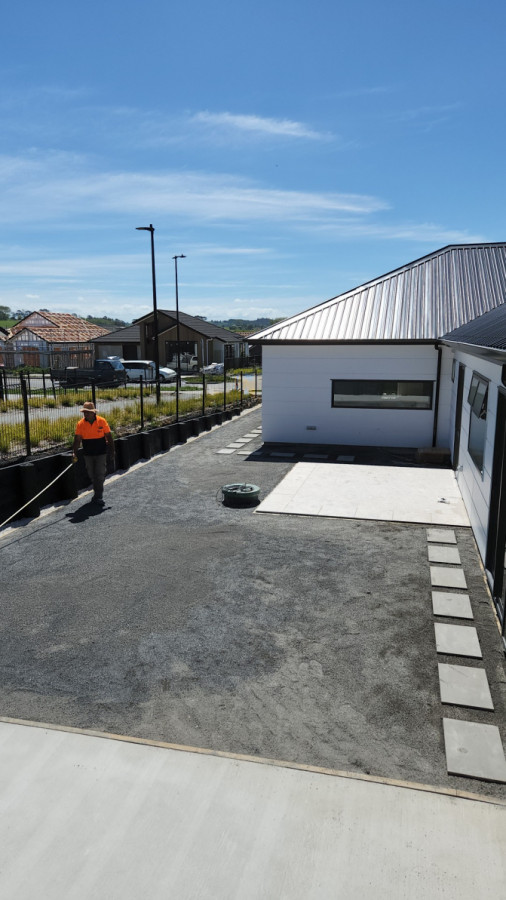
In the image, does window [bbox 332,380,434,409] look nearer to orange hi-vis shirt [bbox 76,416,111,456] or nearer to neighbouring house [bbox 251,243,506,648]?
neighbouring house [bbox 251,243,506,648]

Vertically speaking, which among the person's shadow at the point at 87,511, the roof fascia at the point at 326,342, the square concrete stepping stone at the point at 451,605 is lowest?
the person's shadow at the point at 87,511

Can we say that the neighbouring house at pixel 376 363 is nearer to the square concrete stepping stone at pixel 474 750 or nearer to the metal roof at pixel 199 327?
the square concrete stepping stone at pixel 474 750

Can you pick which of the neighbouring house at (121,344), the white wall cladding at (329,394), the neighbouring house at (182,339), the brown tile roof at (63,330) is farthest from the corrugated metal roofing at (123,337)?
the white wall cladding at (329,394)

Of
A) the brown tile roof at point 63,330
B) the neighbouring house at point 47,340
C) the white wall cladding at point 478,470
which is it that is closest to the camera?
the white wall cladding at point 478,470

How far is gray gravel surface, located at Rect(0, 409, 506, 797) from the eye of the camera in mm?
4719

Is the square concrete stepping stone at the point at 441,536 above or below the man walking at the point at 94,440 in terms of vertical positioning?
below

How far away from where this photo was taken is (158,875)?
340 centimetres

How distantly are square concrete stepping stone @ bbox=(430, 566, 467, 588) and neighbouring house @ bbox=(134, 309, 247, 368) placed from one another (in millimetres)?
45390

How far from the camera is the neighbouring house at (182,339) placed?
53.5 meters

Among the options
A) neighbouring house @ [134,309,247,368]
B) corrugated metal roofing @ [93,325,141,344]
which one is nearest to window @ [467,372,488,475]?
neighbouring house @ [134,309,247,368]

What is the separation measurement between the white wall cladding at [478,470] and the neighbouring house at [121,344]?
4572 cm

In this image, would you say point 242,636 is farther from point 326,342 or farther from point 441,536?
point 326,342

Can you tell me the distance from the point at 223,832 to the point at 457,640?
329 cm

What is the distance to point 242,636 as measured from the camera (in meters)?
6.20
